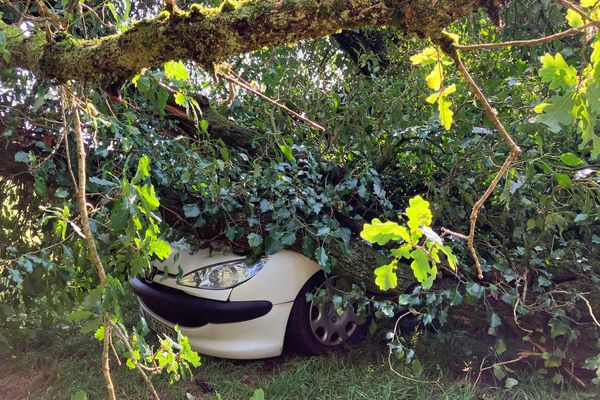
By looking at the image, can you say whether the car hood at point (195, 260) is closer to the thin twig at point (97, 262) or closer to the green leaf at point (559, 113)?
the thin twig at point (97, 262)

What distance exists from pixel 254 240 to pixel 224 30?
199cm

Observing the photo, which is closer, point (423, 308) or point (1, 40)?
point (1, 40)

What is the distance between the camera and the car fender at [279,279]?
10.8 feet

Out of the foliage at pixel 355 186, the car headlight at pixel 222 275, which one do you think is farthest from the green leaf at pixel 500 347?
the car headlight at pixel 222 275

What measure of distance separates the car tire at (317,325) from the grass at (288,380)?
0.08m

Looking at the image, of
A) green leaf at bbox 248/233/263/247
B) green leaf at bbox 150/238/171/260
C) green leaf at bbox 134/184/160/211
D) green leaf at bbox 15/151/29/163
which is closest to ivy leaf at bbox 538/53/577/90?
green leaf at bbox 134/184/160/211

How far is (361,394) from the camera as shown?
2934 mm

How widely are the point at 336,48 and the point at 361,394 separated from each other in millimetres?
3476

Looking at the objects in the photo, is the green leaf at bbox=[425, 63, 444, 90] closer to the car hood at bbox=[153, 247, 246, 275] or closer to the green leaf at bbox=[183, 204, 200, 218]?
the green leaf at bbox=[183, 204, 200, 218]

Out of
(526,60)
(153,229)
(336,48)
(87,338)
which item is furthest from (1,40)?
(336,48)

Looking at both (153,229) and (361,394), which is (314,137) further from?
(153,229)

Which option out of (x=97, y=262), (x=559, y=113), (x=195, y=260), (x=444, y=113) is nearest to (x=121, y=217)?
(x=97, y=262)

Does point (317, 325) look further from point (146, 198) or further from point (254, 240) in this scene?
point (146, 198)

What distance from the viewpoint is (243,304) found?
327 cm
